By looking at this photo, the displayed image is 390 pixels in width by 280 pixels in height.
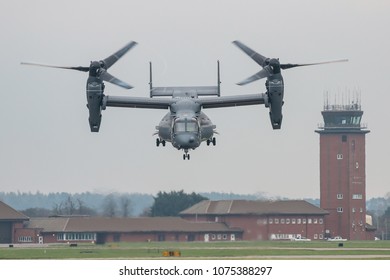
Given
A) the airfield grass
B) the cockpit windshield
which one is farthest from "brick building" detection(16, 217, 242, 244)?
the cockpit windshield

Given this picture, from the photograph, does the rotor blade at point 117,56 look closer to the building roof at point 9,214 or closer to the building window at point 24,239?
the building roof at point 9,214

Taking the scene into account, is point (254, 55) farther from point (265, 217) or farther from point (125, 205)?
point (265, 217)

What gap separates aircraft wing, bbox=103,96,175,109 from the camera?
9175 centimetres

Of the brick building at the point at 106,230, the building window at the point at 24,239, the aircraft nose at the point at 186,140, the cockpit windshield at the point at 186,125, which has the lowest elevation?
the building window at the point at 24,239

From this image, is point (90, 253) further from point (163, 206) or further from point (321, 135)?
point (321, 135)

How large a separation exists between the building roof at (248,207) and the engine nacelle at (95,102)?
43.0 metres

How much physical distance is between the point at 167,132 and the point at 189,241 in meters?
45.9

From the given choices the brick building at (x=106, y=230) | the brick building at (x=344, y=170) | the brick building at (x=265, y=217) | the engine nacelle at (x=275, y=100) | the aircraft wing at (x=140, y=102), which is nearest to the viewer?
the engine nacelle at (x=275, y=100)

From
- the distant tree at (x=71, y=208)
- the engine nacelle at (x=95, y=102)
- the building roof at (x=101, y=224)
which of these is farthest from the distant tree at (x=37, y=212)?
the engine nacelle at (x=95, y=102)

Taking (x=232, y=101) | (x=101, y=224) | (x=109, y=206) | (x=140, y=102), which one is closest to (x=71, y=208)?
(x=101, y=224)

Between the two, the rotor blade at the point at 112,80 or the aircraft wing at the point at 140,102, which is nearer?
the rotor blade at the point at 112,80

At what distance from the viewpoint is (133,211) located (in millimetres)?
125812

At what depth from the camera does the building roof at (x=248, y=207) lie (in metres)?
131

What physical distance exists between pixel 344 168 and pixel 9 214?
6521cm
